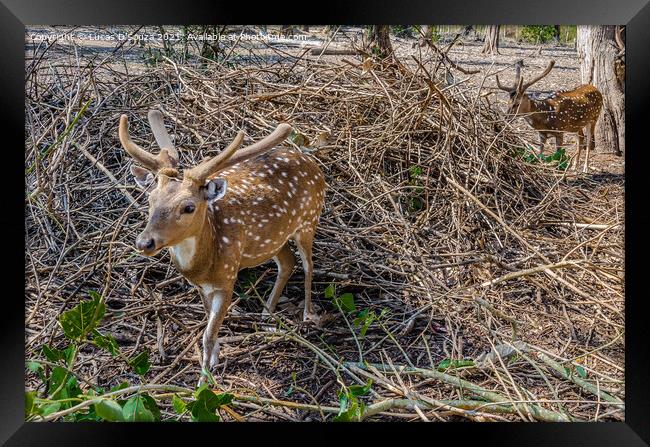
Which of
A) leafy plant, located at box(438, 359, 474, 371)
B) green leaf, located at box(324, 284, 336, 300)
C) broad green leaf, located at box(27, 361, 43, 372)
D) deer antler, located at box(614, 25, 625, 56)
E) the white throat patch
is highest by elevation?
deer antler, located at box(614, 25, 625, 56)

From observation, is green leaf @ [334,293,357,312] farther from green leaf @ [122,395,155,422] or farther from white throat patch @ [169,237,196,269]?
green leaf @ [122,395,155,422]

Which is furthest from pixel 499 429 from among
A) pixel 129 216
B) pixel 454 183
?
pixel 129 216

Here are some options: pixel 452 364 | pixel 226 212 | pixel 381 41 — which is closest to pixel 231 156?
pixel 226 212

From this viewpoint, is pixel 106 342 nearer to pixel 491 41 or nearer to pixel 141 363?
pixel 141 363

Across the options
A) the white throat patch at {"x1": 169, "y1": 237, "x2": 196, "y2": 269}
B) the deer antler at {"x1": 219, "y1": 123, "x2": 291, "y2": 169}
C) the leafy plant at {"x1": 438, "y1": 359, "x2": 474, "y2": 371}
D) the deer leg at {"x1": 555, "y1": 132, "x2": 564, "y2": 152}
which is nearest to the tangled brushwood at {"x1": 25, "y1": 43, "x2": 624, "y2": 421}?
the leafy plant at {"x1": 438, "y1": 359, "x2": 474, "y2": 371}

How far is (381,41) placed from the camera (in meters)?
2.97

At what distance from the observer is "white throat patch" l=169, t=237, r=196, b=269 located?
2.41 meters

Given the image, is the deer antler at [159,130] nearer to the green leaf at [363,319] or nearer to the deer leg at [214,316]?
the deer leg at [214,316]

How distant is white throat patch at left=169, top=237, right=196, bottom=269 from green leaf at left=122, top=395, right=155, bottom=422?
0.49 metres

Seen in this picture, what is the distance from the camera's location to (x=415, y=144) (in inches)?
129
